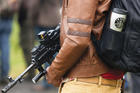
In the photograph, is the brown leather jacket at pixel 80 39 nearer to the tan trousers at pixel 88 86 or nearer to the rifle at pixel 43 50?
the tan trousers at pixel 88 86

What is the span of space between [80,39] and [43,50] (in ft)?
1.86

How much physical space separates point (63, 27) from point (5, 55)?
5247mm

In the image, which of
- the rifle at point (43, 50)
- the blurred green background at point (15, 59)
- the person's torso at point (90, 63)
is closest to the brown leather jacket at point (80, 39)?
the person's torso at point (90, 63)

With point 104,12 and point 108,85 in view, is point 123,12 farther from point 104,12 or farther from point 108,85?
point 108,85

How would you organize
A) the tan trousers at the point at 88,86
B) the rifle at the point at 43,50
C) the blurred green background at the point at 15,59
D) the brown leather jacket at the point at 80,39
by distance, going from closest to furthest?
the brown leather jacket at the point at 80,39 → the tan trousers at the point at 88,86 → the rifle at the point at 43,50 → the blurred green background at the point at 15,59

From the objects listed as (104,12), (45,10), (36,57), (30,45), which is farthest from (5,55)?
(104,12)

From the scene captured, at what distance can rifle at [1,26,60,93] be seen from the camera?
156 inches

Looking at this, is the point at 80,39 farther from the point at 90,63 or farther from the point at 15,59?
the point at 15,59

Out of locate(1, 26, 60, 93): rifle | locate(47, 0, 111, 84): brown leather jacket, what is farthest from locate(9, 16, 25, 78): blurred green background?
locate(47, 0, 111, 84): brown leather jacket

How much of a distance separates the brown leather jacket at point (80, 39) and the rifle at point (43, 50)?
8.8 inches

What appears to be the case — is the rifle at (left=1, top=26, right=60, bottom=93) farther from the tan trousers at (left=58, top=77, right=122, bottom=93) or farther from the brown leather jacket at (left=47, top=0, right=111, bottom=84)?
the tan trousers at (left=58, top=77, right=122, bottom=93)

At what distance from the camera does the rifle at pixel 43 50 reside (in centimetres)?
397

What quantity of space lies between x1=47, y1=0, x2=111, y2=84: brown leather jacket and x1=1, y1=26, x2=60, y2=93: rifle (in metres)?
0.22

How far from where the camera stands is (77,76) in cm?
370
